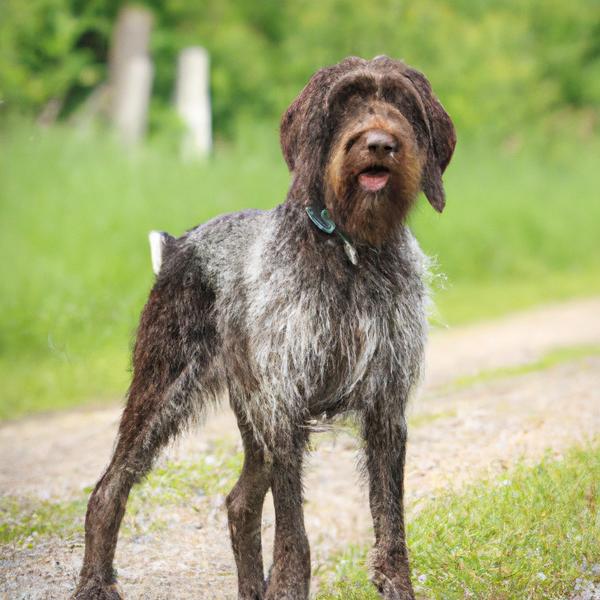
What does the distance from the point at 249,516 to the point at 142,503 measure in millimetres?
1509

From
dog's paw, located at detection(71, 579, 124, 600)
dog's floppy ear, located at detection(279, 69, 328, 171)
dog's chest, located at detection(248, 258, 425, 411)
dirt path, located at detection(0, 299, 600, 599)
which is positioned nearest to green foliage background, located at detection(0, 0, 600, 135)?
dirt path, located at detection(0, 299, 600, 599)

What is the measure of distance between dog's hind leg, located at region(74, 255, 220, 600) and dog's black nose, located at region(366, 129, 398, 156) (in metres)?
1.24

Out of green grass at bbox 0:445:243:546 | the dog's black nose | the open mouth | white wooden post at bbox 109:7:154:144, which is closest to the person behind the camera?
the dog's black nose

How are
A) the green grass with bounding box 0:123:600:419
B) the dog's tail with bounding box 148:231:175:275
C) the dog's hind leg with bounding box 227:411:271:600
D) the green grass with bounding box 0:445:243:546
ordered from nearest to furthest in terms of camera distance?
the dog's hind leg with bounding box 227:411:271:600 < the dog's tail with bounding box 148:231:175:275 < the green grass with bounding box 0:445:243:546 < the green grass with bounding box 0:123:600:419

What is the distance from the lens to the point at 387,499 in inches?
173

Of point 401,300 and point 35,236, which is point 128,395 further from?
point 35,236

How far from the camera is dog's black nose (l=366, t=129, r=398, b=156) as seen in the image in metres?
3.89

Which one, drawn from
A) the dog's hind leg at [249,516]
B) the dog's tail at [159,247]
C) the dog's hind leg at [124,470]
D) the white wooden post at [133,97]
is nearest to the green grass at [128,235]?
the white wooden post at [133,97]

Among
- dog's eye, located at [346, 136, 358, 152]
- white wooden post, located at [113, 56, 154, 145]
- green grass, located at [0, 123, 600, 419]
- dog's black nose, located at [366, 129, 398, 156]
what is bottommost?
dog's black nose, located at [366, 129, 398, 156]

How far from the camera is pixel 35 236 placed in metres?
12.7

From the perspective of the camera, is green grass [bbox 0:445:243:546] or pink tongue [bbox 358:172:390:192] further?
green grass [bbox 0:445:243:546]

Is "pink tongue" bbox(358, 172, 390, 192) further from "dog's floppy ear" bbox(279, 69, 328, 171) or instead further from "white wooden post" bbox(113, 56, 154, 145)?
"white wooden post" bbox(113, 56, 154, 145)

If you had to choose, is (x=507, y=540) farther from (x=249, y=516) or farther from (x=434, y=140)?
(x=434, y=140)

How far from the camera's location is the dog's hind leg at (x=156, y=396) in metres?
Result: 4.79
